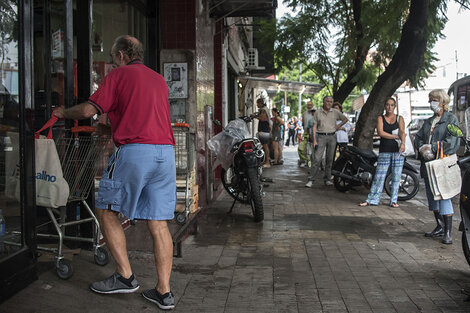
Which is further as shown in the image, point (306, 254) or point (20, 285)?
point (306, 254)

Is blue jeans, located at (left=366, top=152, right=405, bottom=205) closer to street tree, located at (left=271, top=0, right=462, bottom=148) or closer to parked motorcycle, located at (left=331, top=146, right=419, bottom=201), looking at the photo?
parked motorcycle, located at (left=331, top=146, right=419, bottom=201)

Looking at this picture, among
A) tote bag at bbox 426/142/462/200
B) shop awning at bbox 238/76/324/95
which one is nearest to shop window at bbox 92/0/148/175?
tote bag at bbox 426/142/462/200

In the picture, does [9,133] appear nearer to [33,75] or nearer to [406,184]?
[33,75]

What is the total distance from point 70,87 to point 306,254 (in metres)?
2.88

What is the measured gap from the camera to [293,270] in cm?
475

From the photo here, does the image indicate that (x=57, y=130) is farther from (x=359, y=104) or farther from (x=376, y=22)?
(x=359, y=104)

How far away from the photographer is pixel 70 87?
4707mm

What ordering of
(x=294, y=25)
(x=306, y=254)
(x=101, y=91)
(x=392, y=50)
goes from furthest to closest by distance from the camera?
(x=294, y=25), (x=392, y=50), (x=306, y=254), (x=101, y=91)

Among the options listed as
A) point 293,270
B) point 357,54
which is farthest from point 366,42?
point 293,270

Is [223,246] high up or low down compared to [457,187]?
down

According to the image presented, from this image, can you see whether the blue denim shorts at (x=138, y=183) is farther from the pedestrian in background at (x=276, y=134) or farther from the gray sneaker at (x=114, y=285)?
the pedestrian in background at (x=276, y=134)

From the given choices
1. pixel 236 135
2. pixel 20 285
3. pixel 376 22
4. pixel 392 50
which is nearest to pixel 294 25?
pixel 392 50

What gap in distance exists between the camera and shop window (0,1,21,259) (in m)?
3.77

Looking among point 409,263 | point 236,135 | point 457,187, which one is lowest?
point 409,263
